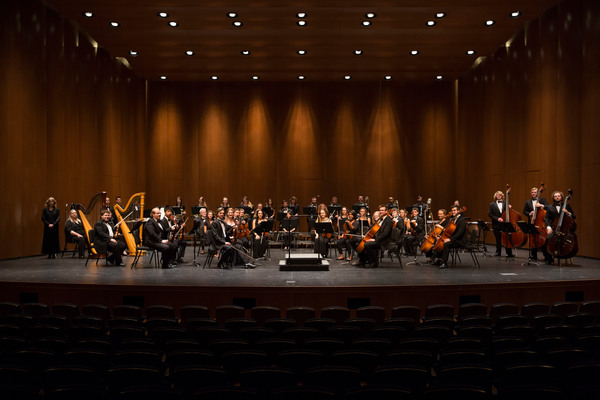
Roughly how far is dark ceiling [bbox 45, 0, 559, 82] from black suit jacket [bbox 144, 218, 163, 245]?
4.98 m

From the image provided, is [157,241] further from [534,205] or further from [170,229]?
[534,205]

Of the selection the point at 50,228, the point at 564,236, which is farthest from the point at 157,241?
the point at 564,236

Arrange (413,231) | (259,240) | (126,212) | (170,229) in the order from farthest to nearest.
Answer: (413,231) → (126,212) → (259,240) → (170,229)

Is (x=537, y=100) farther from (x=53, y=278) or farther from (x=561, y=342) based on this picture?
(x=53, y=278)

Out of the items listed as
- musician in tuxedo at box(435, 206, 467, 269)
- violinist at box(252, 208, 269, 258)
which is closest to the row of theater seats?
musician in tuxedo at box(435, 206, 467, 269)

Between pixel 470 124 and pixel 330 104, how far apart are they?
494 cm

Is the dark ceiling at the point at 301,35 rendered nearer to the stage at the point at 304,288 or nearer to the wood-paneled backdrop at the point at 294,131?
the wood-paneled backdrop at the point at 294,131

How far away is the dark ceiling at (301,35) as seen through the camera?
11758mm

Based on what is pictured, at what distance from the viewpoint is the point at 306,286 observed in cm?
752

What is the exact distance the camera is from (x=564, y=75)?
39.7 feet

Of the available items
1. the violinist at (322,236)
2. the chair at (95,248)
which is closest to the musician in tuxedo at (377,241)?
the violinist at (322,236)

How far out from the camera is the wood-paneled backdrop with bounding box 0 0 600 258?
38.8ft

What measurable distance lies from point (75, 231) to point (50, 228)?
1.77ft

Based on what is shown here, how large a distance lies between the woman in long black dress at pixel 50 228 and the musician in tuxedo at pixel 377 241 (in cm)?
703
